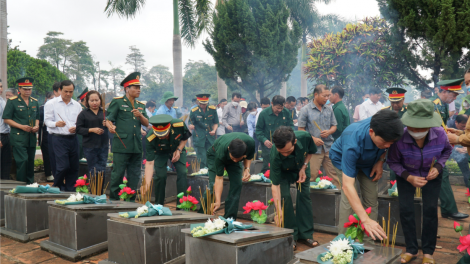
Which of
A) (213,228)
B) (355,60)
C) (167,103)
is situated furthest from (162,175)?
(355,60)

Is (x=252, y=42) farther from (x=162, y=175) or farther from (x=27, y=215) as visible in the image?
(x=27, y=215)

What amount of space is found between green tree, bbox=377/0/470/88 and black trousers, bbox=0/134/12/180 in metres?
7.78

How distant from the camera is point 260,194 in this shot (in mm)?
4852

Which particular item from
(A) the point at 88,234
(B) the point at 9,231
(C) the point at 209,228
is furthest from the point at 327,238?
(B) the point at 9,231

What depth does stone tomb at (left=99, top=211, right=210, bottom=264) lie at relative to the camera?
3014 mm

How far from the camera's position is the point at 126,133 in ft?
16.6

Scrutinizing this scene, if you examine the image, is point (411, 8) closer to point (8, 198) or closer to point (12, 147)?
point (8, 198)

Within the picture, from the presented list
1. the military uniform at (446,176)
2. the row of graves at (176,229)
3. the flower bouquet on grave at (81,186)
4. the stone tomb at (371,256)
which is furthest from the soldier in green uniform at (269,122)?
the stone tomb at (371,256)

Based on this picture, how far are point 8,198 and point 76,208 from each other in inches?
58.8

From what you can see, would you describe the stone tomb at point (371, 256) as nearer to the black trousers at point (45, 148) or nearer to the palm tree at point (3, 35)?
the black trousers at point (45, 148)

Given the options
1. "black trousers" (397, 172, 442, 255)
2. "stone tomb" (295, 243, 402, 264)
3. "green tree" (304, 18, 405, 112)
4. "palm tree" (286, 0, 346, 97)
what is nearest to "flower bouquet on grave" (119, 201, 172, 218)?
"stone tomb" (295, 243, 402, 264)

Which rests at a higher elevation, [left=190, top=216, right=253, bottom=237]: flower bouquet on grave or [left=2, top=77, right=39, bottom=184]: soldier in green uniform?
[left=2, top=77, right=39, bottom=184]: soldier in green uniform

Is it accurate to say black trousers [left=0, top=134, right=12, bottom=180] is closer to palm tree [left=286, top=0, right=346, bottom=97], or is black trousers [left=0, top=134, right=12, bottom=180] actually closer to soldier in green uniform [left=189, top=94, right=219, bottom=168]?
soldier in green uniform [left=189, top=94, right=219, bottom=168]

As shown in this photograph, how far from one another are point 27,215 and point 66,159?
1.48 meters
